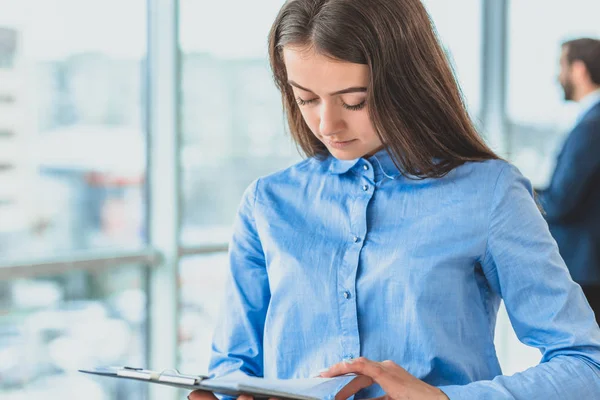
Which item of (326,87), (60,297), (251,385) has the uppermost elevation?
(326,87)

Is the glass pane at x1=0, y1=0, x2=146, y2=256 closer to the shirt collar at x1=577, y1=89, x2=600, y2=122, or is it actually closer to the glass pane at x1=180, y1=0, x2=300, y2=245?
the glass pane at x1=180, y1=0, x2=300, y2=245

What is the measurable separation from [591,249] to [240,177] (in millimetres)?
1449

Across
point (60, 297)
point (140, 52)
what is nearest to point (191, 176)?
point (140, 52)

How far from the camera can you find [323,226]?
134cm

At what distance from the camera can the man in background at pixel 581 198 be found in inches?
122

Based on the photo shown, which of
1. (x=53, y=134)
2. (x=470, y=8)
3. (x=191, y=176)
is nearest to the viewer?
(x=53, y=134)

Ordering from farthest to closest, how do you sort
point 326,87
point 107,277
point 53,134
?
point 107,277
point 53,134
point 326,87

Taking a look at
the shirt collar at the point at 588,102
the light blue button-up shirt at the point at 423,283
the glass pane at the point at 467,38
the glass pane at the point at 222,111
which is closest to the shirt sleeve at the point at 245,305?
the light blue button-up shirt at the point at 423,283

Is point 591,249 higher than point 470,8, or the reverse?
point 470,8

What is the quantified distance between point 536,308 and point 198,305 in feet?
7.73

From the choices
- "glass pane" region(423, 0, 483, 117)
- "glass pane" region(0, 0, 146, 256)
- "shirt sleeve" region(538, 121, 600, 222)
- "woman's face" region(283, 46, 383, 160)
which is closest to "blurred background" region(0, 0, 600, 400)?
"glass pane" region(0, 0, 146, 256)

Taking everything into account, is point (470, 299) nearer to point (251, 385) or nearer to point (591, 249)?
point (251, 385)

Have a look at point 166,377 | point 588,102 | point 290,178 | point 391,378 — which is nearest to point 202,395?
point 166,377

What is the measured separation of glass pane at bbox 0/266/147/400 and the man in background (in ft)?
5.23
